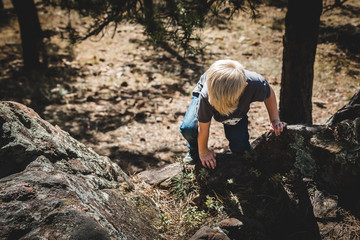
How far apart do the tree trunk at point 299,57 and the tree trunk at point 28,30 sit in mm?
6233

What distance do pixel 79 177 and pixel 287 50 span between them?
3182 mm

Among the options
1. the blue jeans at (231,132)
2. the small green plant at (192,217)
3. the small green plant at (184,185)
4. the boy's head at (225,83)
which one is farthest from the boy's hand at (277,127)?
the small green plant at (192,217)

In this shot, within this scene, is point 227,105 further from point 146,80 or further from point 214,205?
point 146,80

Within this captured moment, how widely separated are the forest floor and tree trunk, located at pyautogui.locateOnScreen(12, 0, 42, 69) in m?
0.38

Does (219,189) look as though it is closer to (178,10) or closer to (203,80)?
(203,80)

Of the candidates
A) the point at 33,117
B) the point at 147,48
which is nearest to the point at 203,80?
the point at 33,117

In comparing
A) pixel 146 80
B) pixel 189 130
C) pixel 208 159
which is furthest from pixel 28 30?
pixel 208 159

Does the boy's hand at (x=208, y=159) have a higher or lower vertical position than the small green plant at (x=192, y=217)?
higher

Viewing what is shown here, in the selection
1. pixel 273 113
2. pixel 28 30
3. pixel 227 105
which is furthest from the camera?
pixel 28 30

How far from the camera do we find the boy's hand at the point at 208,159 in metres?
2.71

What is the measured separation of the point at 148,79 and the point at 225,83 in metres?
4.63

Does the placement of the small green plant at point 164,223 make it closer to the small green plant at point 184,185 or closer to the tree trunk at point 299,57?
the small green plant at point 184,185

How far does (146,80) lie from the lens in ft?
21.6

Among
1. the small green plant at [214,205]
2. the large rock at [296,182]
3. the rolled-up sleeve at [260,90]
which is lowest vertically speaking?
the small green plant at [214,205]
